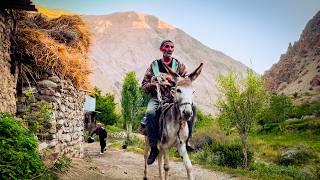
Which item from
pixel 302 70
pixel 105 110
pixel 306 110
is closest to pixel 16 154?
pixel 105 110

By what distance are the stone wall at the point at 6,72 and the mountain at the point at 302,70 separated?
236 ft

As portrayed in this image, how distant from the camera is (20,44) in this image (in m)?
10.8

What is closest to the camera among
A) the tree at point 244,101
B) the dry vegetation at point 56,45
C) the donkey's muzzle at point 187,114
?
the donkey's muzzle at point 187,114

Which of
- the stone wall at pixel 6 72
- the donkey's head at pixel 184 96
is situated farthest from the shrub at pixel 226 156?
the donkey's head at pixel 184 96

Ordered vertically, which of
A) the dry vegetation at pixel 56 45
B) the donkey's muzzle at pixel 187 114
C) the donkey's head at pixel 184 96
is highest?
the dry vegetation at pixel 56 45

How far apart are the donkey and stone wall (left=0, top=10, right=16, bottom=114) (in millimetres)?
4270

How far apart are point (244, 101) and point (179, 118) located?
45.3ft

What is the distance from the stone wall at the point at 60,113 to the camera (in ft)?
35.5

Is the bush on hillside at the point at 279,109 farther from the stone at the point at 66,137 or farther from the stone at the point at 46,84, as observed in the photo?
the stone at the point at 46,84

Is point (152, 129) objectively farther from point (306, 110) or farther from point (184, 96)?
point (306, 110)

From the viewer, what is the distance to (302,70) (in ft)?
326

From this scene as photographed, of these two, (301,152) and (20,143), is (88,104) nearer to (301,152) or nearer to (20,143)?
(301,152)

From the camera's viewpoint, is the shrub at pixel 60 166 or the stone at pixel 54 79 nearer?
the shrub at pixel 60 166

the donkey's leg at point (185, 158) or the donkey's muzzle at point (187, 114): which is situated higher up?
the donkey's muzzle at point (187, 114)
